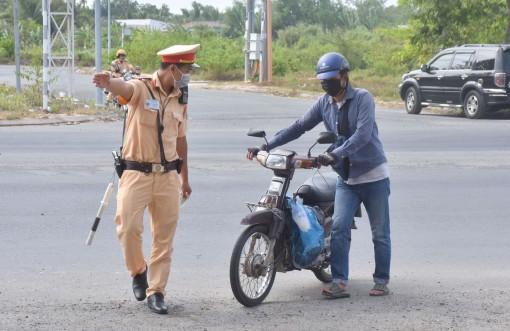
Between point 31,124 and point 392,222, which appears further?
point 31,124

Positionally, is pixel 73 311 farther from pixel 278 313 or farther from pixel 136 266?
pixel 278 313

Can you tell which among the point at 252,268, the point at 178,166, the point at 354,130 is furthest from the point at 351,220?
the point at 178,166

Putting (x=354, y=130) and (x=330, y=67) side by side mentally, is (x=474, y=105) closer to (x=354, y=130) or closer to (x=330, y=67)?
(x=354, y=130)

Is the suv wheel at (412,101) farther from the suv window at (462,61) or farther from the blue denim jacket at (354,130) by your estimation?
the blue denim jacket at (354,130)

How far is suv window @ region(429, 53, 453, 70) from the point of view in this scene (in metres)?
26.2

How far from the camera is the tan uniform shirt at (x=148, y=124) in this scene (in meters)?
6.35

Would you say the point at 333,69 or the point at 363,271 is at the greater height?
the point at 333,69

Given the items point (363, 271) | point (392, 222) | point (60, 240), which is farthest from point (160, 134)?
point (392, 222)

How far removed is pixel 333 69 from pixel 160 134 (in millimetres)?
1315

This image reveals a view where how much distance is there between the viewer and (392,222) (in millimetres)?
10188

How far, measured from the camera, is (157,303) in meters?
6.42

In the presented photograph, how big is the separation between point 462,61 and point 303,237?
781 inches

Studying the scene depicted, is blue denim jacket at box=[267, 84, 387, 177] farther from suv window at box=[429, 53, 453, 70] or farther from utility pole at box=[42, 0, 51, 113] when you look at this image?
suv window at box=[429, 53, 453, 70]

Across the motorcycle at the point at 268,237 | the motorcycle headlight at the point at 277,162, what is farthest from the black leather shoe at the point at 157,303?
the motorcycle headlight at the point at 277,162
